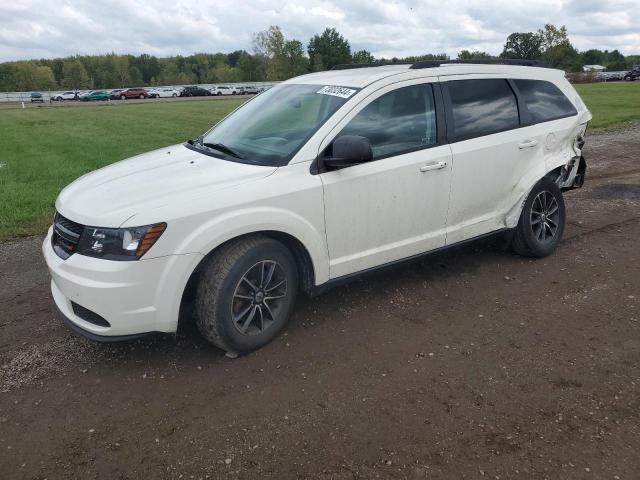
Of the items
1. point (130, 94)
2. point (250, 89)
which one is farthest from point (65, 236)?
point (250, 89)

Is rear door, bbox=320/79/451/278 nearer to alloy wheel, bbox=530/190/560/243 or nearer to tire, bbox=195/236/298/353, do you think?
tire, bbox=195/236/298/353

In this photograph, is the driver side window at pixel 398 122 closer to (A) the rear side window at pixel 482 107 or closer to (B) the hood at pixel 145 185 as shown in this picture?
(A) the rear side window at pixel 482 107

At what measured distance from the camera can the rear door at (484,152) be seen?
4469 millimetres

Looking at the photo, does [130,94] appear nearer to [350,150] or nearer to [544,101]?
[544,101]

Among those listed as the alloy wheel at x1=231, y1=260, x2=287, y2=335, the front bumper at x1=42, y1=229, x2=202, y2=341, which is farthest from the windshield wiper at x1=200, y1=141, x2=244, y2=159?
the front bumper at x1=42, y1=229, x2=202, y2=341

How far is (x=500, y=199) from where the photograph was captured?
4.84m

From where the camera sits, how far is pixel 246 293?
3.60 m

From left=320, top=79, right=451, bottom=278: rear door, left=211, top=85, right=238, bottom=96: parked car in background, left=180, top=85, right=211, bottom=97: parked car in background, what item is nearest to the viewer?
Result: left=320, top=79, right=451, bottom=278: rear door

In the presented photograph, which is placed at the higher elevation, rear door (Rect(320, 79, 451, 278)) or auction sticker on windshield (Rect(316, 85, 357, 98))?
auction sticker on windshield (Rect(316, 85, 357, 98))

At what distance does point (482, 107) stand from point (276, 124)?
6.09ft

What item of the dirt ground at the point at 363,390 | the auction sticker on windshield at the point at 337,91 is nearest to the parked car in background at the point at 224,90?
the auction sticker on windshield at the point at 337,91

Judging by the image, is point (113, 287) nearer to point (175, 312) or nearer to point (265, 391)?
point (175, 312)

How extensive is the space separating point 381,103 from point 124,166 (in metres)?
2.07

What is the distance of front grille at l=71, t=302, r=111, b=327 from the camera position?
3.26 m
